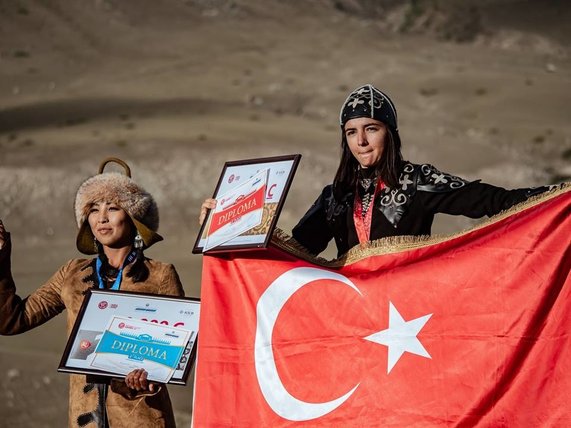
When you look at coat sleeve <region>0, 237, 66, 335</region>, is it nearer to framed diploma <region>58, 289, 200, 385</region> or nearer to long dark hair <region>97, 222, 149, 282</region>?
long dark hair <region>97, 222, 149, 282</region>

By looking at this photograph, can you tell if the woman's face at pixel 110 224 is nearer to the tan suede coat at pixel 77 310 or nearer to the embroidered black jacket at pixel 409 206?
the tan suede coat at pixel 77 310

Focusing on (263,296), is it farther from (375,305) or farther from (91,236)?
(91,236)

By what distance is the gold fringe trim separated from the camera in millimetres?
5348

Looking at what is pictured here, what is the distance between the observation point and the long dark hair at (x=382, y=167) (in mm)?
5641

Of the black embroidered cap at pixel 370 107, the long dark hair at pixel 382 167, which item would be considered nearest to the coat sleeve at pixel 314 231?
the long dark hair at pixel 382 167

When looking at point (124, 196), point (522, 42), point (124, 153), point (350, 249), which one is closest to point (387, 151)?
point (350, 249)

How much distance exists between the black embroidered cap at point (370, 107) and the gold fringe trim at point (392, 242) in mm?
537

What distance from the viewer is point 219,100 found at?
32.8 metres

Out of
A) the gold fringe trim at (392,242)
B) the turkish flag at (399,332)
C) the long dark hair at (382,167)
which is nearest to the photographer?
the turkish flag at (399,332)

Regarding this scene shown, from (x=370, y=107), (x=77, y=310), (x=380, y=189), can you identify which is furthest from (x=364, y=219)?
(x=77, y=310)

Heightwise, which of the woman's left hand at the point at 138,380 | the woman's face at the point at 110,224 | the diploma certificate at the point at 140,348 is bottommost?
the woman's left hand at the point at 138,380

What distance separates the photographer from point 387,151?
5688 millimetres

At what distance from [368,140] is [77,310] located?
152 cm

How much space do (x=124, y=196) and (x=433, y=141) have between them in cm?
2301
